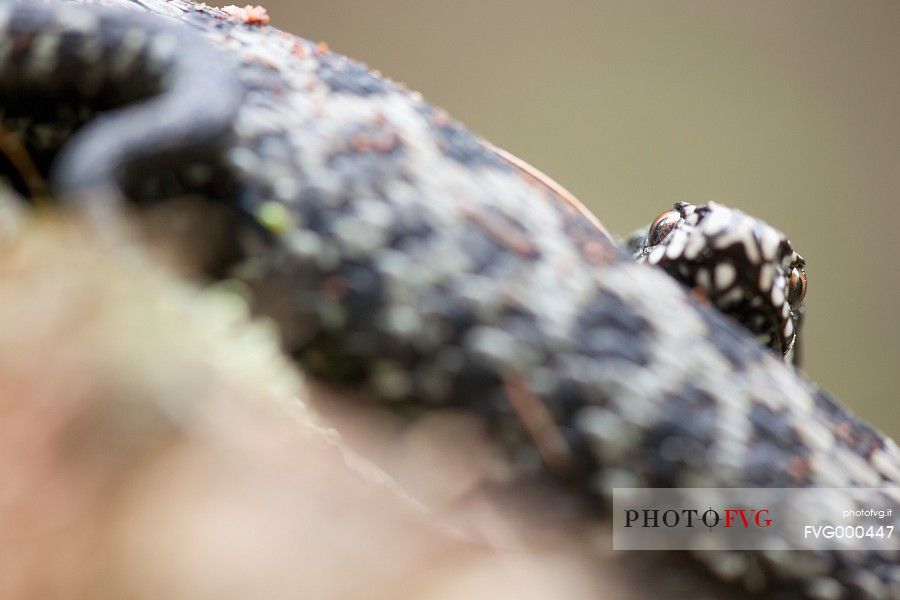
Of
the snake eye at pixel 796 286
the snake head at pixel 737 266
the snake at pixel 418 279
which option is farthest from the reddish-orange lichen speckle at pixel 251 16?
the snake eye at pixel 796 286

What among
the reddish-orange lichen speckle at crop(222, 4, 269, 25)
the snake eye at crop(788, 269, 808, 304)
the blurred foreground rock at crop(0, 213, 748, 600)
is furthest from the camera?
the snake eye at crop(788, 269, 808, 304)

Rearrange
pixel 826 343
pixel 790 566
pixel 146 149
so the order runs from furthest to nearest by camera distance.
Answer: pixel 826 343 < pixel 790 566 < pixel 146 149

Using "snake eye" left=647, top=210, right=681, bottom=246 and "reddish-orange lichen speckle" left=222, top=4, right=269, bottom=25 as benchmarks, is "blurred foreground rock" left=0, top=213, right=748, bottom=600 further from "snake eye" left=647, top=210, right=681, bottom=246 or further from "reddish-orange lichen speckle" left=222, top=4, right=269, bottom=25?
"snake eye" left=647, top=210, right=681, bottom=246

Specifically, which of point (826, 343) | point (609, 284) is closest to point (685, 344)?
point (609, 284)

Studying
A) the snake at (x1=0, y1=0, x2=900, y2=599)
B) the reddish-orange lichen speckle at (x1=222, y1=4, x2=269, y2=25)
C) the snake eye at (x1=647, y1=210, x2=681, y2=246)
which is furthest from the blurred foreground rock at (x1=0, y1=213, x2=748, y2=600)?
the snake eye at (x1=647, y1=210, x2=681, y2=246)

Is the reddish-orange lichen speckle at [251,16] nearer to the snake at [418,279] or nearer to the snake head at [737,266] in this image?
the snake at [418,279]

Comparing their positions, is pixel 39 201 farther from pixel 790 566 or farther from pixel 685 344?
pixel 790 566
